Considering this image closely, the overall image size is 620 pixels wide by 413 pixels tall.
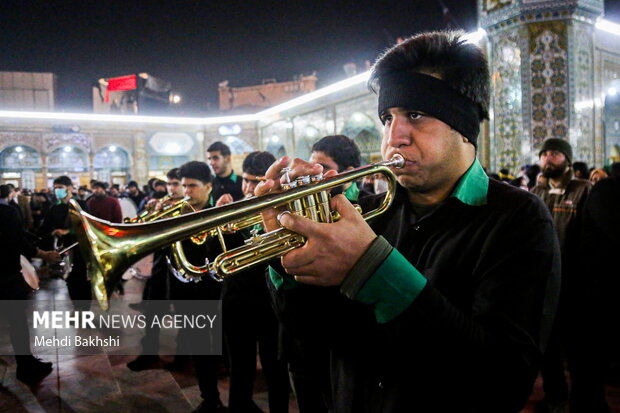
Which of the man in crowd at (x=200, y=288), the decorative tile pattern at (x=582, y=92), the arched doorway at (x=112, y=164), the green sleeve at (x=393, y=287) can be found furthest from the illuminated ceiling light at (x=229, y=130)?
the green sleeve at (x=393, y=287)

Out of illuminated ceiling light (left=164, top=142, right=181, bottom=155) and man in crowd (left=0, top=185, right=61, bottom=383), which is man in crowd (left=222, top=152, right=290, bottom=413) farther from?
illuminated ceiling light (left=164, top=142, right=181, bottom=155)

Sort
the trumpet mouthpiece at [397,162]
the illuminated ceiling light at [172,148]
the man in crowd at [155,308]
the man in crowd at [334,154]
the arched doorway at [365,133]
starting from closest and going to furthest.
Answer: the trumpet mouthpiece at [397,162], the man in crowd at [334,154], the man in crowd at [155,308], the arched doorway at [365,133], the illuminated ceiling light at [172,148]

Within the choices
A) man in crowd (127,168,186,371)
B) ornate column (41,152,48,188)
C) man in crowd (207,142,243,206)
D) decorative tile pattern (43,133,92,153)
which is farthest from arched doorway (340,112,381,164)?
ornate column (41,152,48,188)

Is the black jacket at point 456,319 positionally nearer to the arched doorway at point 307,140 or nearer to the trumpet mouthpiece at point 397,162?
the trumpet mouthpiece at point 397,162

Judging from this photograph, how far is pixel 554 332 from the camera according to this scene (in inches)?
135

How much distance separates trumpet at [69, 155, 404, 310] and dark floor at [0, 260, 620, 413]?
3.06 m

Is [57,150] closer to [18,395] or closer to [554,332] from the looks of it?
[18,395]

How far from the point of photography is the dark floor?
3.98m

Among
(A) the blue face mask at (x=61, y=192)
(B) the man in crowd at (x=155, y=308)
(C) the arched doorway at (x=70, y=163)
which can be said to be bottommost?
(B) the man in crowd at (x=155, y=308)

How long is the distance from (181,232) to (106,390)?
3978 millimetres

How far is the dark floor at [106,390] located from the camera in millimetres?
3984

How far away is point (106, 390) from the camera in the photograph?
4352 millimetres

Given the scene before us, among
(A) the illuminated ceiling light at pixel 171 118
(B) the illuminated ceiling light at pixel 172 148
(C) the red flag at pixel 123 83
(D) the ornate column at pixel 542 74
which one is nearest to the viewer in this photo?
(D) the ornate column at pixel 542 74

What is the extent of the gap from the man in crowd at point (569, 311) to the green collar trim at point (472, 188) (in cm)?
232
